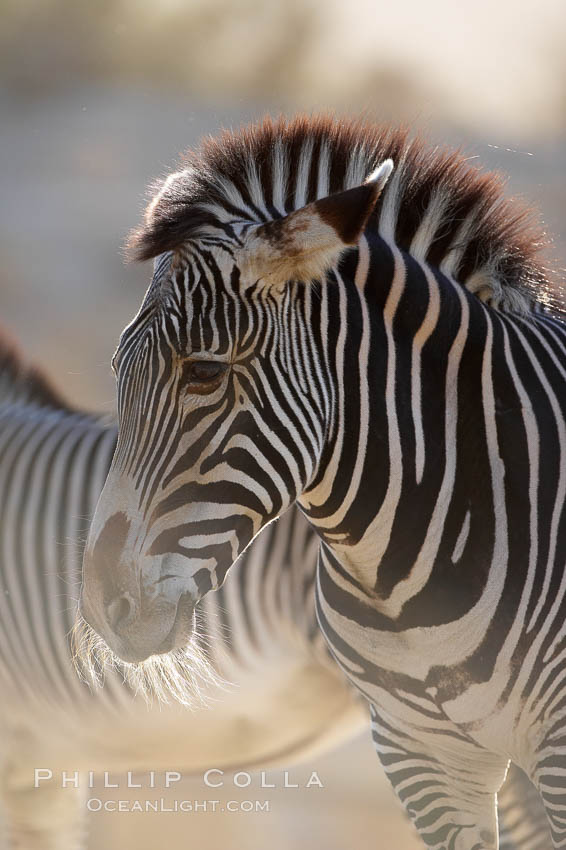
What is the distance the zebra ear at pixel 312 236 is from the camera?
5.90 ft

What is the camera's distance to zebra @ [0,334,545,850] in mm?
3762

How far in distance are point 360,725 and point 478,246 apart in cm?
260

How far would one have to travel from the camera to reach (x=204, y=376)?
6.01ft

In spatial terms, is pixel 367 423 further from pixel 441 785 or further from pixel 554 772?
pixel 441 785

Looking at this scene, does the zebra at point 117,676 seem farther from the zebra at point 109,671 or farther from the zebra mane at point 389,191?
the zebra mane at point 389,191

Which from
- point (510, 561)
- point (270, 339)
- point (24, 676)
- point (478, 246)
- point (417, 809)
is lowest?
point (24, 676)

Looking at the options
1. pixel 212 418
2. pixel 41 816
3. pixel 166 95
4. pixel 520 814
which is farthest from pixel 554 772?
pixel 166 95

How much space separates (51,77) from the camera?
47.0ft

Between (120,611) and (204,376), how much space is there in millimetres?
492

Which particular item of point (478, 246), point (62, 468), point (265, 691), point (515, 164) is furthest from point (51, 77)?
point (478, 246)

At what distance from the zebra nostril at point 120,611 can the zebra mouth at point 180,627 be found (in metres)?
0.09

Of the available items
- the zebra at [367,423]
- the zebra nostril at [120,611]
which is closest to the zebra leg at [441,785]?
the zebra at [367,423]

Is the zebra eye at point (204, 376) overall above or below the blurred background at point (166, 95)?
below

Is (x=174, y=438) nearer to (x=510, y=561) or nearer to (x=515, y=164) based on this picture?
(x=510, y=561)
